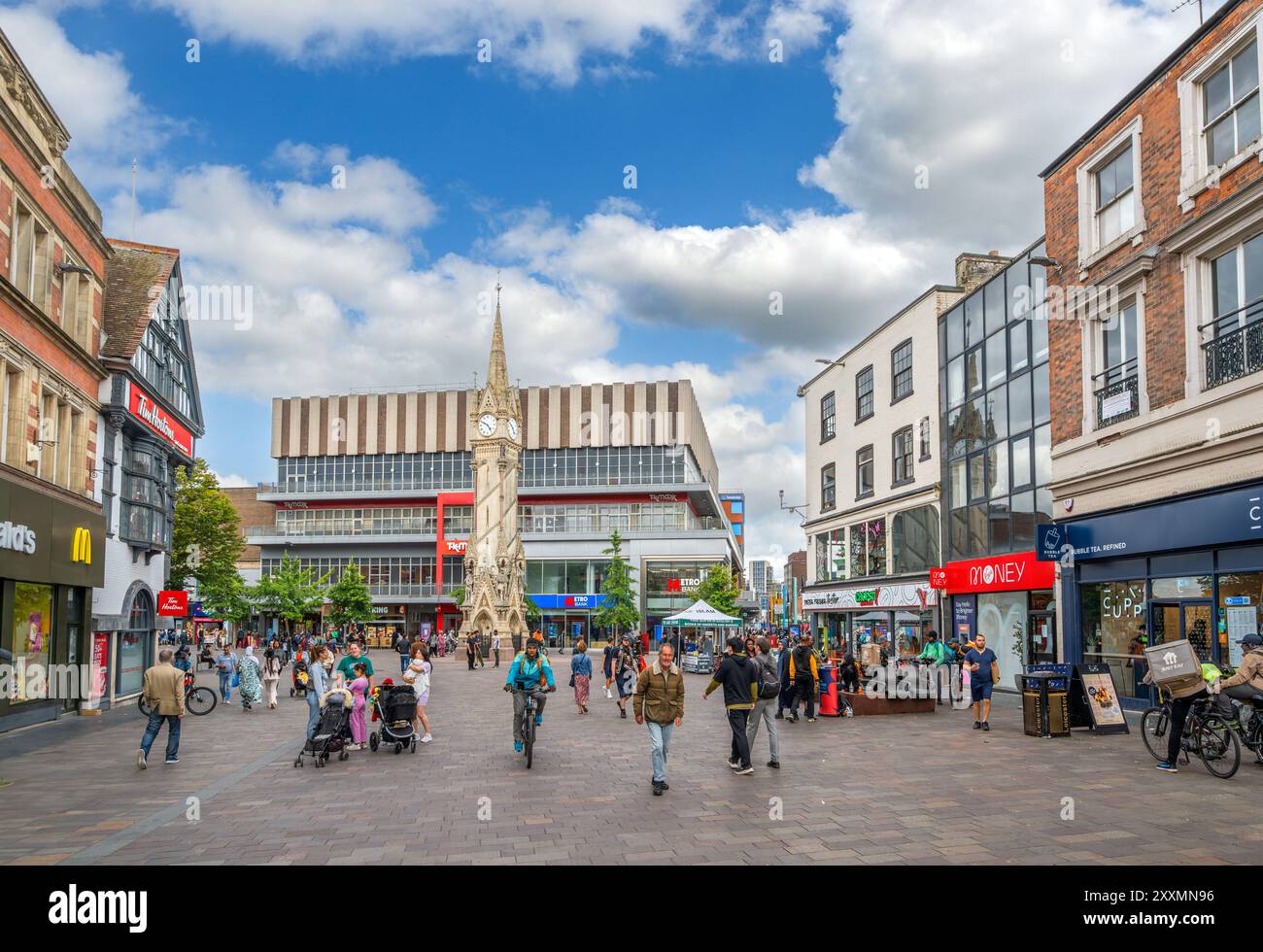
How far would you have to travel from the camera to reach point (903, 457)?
32.9 metres

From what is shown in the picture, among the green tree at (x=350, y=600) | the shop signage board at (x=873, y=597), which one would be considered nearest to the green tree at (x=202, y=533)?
the green tree at (x=350, y=600)

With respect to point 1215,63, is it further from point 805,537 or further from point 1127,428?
point 805,537

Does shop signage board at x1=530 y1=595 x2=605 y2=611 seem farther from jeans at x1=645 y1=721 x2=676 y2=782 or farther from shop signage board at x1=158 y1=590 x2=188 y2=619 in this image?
jeans at x1=645 y1=721 x2=676 y2=782

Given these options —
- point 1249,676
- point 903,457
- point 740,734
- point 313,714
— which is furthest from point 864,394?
point 313,714

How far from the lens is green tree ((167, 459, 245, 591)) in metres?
50.2

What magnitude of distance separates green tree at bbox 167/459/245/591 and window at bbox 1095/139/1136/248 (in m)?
41.8

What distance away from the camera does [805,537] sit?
43344mm

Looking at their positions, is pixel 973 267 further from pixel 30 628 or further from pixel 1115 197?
pixel 30 628

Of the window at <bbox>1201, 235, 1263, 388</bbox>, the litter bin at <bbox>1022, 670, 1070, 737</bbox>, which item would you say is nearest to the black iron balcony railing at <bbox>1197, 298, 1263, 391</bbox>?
the window at <bbox>1201, 235, 1263, 388</bbox>

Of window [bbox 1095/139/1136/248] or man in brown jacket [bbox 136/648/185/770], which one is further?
window [bbox 1095/139/1136/248]

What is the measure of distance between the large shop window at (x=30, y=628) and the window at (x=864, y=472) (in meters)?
26.2

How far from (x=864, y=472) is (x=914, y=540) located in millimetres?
5120
